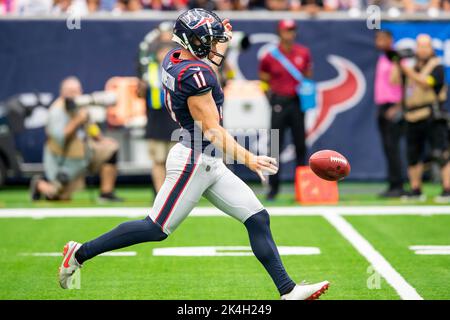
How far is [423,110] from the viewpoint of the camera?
12.3 metres

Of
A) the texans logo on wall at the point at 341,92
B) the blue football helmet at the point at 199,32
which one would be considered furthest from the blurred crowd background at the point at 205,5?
the blue football helmet at the point at 199,32

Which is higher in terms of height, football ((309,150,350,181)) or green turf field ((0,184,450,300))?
football ((309,150,350,181))

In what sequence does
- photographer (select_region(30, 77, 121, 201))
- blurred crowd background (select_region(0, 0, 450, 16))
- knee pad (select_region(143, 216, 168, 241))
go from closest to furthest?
knee pad (select_region(143, 216, 168, 241)) < photographer (select_region(30, 77, 121, 201)) < blurred crowd background (select_region(0, 0, 450, 16))

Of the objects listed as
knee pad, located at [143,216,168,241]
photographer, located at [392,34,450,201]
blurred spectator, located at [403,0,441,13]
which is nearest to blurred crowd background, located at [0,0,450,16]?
blurred spectator, located at [403,0,441,13]

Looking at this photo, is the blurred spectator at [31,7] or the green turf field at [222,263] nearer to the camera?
the green turf field at [222,263]

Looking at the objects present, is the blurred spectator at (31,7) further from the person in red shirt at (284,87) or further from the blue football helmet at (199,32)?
the blue football helmet at (199,32)

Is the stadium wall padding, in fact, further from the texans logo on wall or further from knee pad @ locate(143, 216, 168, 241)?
knee pad @ locate(143, 216, 168, 241)

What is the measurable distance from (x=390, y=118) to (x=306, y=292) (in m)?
6.87

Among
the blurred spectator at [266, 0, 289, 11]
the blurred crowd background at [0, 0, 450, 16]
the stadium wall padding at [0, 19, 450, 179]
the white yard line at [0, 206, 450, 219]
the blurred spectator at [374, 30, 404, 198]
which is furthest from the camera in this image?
the blurred spectator at [266, 0, 289, 11]

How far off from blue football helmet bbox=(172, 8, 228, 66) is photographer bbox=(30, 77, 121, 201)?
6140mm

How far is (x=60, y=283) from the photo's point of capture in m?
6.59

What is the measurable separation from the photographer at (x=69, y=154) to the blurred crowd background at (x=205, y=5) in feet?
8.16

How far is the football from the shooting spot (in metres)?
6.42

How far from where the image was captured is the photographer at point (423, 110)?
476 inches
